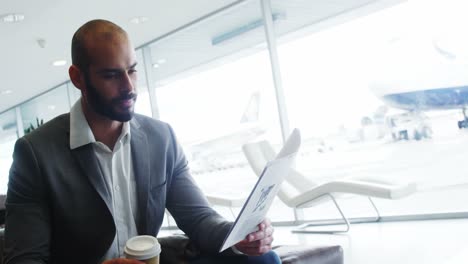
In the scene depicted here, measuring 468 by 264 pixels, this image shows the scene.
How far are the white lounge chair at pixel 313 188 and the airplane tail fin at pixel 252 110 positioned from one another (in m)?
1.35

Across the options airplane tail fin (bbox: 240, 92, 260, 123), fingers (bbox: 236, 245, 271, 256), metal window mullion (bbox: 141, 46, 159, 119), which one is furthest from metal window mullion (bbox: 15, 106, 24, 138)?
fingers (bbox: 236, 245, 271, 256)

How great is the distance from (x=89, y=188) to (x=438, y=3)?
13.6 feet

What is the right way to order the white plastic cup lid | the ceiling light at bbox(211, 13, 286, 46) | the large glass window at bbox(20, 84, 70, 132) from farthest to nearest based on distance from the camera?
the large glass window at bbox(20, 84, 70, 132), the ceiling light at bbox(211, 13, 286, 46), the white plastic cup lid

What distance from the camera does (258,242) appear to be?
1.13 meters

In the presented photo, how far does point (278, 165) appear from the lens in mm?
990

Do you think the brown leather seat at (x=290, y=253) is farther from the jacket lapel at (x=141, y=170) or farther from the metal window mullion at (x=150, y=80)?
the metal window mullion at (x=150, y=80)

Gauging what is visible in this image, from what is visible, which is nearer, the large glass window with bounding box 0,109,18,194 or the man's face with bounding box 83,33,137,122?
the man's face with bounding box 83,33,137,122

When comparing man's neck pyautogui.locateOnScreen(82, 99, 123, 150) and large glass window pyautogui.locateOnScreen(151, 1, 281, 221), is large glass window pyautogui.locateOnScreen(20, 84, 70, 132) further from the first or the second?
man's neck pyautogui.locateOnScreen(82, 99, 123, 150)

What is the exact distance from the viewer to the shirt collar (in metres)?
1.23

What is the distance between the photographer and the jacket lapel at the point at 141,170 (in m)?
1.31

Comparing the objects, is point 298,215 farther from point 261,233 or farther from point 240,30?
point 261,233

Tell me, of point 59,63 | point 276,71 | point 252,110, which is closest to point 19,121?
point 59,63

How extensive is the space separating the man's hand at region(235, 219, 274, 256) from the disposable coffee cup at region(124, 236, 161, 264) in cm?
25

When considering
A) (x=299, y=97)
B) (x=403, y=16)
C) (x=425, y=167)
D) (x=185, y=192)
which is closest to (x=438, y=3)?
(x=403, y=16)
